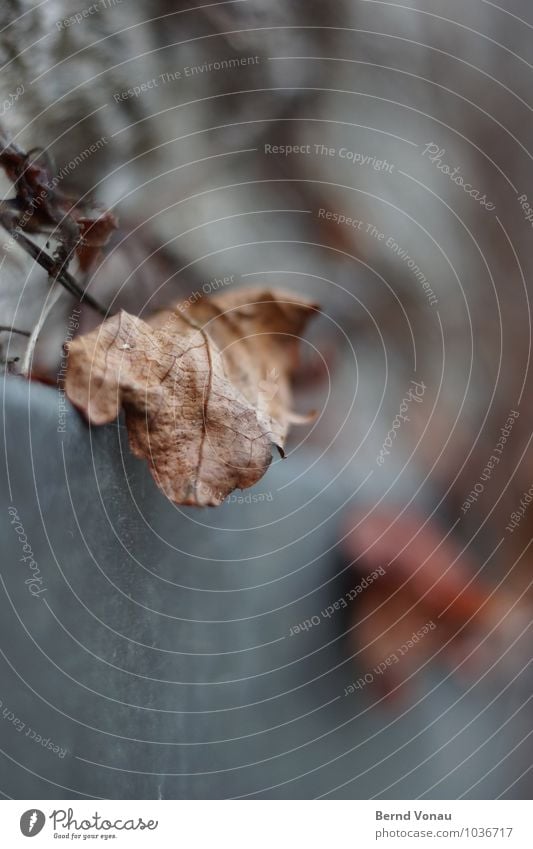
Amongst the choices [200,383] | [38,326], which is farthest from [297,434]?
[38,326]

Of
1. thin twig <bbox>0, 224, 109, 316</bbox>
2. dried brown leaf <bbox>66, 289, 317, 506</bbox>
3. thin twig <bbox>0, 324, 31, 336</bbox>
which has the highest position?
thin twig <bbox>0, 224, 109, 316</bbox>

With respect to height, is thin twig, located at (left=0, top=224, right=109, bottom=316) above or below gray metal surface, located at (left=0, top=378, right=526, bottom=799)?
above

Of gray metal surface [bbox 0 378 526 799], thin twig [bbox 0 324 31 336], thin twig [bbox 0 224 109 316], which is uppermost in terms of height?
thin twig [bbox 0 224 109 316]

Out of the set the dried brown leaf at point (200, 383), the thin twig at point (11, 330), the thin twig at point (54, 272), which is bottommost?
the dried brown leaf at point (200, 383)
